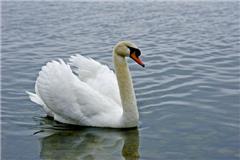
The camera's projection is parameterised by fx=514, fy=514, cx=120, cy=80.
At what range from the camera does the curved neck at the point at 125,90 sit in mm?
6891

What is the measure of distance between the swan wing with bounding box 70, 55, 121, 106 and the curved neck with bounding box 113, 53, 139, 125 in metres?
0.42

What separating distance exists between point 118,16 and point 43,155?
11.2 m

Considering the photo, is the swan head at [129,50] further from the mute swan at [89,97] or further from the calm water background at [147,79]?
the calm water background at [147,79]

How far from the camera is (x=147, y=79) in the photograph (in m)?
9.07

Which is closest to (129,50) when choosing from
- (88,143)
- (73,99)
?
(73,99)

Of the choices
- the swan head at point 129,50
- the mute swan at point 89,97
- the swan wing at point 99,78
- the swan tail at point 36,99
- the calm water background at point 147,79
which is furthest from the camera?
the swan tail at point 36,99

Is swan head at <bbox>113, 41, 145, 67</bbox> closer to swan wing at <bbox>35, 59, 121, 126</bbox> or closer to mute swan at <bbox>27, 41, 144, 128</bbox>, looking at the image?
mute swan at <bbox>27, 41, 144, 128</bbox>

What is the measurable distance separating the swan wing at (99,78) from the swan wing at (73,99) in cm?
30

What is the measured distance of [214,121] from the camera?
704 cm

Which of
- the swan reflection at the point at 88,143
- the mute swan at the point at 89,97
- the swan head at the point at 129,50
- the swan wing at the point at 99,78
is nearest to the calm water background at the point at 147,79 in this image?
the swan reflection at the point at 88,143

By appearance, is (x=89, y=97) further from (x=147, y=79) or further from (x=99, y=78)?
(x=147, y=79)

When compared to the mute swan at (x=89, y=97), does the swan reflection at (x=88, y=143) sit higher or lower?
lower

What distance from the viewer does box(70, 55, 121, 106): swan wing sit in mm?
7410

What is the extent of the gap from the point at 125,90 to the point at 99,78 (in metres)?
0.77
